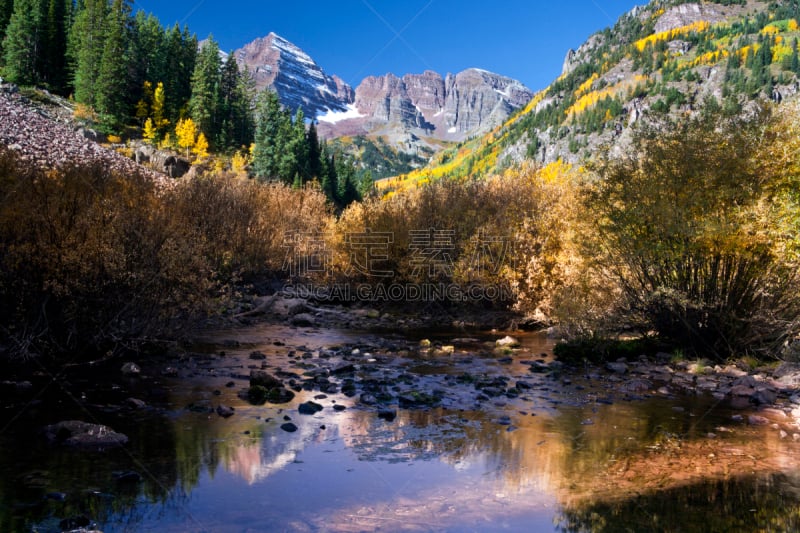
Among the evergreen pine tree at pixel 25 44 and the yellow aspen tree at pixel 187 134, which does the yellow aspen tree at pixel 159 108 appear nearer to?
the yellow aspen tree at pixel 187 134

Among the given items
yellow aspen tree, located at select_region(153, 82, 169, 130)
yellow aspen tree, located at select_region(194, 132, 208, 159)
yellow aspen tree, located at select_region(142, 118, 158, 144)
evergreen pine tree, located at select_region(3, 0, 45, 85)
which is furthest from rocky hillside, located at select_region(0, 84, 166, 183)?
yellow aspen tree, located at select_region(194, 132, 208, 159)

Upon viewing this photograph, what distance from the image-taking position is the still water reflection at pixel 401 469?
28.2ft

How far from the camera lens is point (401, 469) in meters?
10.8

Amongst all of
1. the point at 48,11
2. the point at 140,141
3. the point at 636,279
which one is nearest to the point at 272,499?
the point at 636,279

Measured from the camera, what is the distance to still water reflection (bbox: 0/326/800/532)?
8609 mm

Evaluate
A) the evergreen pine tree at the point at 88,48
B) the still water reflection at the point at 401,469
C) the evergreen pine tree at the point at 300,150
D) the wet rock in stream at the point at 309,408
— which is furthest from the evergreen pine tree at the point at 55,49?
the wet rock in stream at the point at 309,408

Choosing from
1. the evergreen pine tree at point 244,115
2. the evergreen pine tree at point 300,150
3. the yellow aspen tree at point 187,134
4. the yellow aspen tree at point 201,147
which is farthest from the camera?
the evergreen pine tree at point 244,115

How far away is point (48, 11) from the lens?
345 feet

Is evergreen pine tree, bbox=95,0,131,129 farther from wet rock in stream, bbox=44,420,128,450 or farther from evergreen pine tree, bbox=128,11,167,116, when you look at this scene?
wet rock in stream, bbox=44,420,128,450

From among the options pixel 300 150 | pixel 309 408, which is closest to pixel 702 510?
pixel 309 408

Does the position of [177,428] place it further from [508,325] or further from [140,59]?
[140,59]

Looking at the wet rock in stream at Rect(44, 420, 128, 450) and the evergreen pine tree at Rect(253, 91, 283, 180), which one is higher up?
the evergreen pine tree at Rect(253, 91, 283, 180)

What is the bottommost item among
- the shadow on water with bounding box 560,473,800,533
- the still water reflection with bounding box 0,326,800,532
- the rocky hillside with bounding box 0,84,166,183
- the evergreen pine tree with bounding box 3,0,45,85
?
the shadow on water with bounding box 560,473,800,533

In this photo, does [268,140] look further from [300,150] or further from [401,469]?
[401,469]
